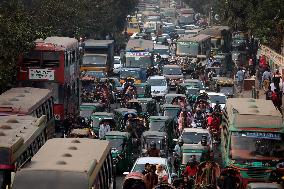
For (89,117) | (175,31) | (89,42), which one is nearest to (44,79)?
(89,117)

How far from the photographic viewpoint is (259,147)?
92.7ft

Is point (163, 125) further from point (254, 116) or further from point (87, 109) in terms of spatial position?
point (254, 116)

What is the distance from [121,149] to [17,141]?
9.57m

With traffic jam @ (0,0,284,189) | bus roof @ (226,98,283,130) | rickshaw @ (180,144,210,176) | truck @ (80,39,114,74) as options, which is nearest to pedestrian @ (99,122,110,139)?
traffic jam @ (0,0,284,189)

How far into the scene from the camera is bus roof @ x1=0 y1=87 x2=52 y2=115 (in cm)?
2961

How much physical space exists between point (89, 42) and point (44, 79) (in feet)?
89.9

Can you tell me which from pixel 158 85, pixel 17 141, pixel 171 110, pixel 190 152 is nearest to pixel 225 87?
pixel 158 85

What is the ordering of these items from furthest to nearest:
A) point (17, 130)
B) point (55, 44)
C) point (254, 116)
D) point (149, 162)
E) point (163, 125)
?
point (55, 44) < point (163, 125) < point (254, 116) < point (149, 162) < point (17, 130)

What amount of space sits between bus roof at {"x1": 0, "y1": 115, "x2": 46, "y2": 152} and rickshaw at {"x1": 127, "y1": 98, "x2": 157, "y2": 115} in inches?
630

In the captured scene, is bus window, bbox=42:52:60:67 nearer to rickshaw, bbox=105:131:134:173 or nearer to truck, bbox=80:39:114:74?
rickshaw, bbox=105:131:134:173

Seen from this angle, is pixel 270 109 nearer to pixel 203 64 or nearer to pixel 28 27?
pixel 28 27

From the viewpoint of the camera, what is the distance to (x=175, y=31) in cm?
11525

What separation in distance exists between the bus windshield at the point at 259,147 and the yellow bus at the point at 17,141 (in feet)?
17.8

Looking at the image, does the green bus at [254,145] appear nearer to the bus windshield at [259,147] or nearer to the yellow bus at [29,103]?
the bus windshield at [259,147]
